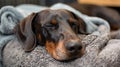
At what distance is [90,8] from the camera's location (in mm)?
3938

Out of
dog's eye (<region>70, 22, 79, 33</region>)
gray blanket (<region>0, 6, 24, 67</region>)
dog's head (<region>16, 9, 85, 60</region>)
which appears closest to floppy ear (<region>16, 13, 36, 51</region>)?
dog's head (<region>16, 9, 85, 60</region>)

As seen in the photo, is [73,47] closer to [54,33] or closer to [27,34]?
[54,33]

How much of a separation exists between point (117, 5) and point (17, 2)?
2.01 m

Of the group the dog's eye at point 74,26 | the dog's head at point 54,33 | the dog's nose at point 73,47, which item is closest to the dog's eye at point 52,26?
the dog's head at point 54,33

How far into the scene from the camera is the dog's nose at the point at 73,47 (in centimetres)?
162

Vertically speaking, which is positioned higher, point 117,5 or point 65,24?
point 65,24

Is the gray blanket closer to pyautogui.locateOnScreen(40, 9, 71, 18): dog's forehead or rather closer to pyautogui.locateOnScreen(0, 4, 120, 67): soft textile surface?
pyautogui.locateOnScreen(0, 4, 120, 67): soft textile surface

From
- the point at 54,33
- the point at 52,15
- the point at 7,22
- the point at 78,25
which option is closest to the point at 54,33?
the point at 54,33

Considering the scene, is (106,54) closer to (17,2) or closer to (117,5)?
(17,2)

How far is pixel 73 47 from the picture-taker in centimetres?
163

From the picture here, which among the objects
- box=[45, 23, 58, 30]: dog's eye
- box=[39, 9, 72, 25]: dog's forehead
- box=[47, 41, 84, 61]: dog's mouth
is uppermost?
box=[39, 9, 72, 25]: dog's forehead

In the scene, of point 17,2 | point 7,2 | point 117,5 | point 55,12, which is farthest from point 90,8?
point 55,12

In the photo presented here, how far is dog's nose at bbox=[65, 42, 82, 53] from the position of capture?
5.31 ft

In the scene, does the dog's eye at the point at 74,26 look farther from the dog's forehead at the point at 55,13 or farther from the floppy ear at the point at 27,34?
the floppy ear at the point at 27,34
